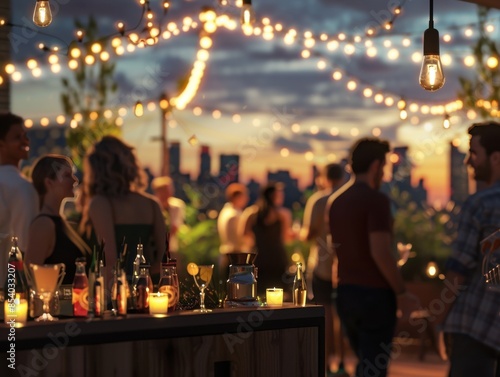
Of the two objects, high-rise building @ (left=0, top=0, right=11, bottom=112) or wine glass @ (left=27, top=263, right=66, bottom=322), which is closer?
wine glass @ (left=27, top=263, right=66, bottom=322)

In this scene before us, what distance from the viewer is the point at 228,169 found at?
12188mm

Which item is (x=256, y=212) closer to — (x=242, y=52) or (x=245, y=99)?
(x=245, y=99)

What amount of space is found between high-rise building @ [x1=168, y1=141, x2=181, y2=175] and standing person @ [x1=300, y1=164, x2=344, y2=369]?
478 cm

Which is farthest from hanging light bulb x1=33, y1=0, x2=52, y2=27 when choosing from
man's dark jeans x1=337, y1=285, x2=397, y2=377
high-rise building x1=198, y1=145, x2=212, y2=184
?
high-rise building x1=198, y1=145, x2=212, y2=184

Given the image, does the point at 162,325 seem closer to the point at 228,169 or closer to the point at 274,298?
the point at 274,298

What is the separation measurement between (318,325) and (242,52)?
10069 mm

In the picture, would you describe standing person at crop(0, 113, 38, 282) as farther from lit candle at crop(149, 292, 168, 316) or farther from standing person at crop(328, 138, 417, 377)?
standing person at crop(328, 138, 417, 377)

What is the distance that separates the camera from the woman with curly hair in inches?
187

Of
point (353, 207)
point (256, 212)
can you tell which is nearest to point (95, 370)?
point (353, 207)

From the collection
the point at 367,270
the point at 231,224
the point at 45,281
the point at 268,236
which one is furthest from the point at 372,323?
the point at 231,224

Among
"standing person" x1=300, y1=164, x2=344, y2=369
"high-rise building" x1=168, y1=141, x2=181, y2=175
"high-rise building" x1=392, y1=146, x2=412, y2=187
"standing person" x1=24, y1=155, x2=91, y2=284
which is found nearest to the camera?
"standing person" x1=24, y1=155, x2=91, y2=284

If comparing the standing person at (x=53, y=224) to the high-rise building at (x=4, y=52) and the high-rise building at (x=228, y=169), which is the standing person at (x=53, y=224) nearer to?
the high-rise building at (x=4, y=52)

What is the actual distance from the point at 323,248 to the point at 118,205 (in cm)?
251

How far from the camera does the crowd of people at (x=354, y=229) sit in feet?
12.8
